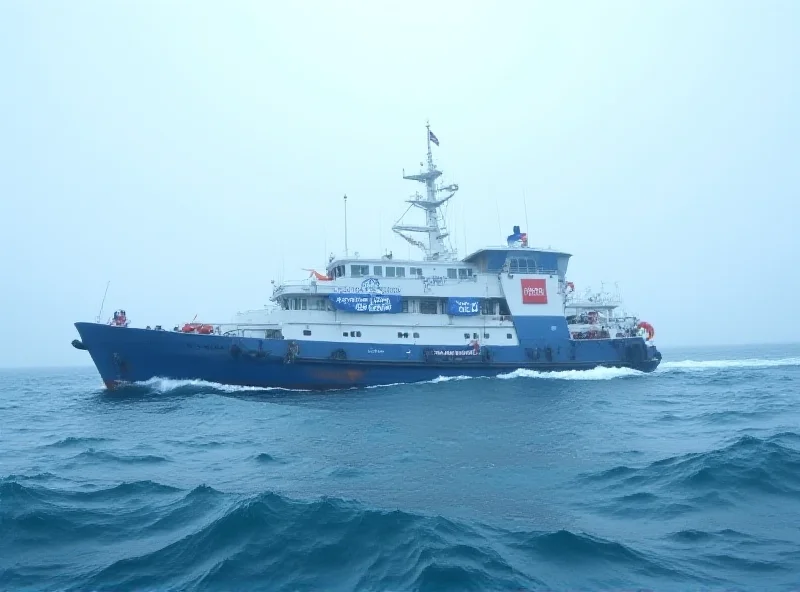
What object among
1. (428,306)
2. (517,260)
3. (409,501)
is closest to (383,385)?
(428,306)

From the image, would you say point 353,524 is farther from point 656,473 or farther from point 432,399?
point 432,399

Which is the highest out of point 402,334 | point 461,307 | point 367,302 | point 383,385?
point 367,302

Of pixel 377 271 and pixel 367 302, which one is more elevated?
pixel 377 271

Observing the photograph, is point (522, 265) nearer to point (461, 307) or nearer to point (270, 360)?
point (461, 307)

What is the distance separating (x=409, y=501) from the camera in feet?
25.2

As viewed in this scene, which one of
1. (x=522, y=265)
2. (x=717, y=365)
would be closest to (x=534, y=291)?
(x=522, y=265)

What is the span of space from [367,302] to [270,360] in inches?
195

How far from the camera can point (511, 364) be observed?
24.4 metres

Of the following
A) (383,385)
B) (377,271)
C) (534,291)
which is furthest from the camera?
(534,291)

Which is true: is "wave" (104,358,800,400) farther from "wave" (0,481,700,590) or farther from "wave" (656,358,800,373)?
"wave" (0,481,700,590)

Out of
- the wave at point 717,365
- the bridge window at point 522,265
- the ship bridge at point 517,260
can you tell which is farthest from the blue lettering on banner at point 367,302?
the wave at point 717,365

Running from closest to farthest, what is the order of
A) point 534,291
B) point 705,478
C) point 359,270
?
point 705,478
point 359,270
point 534,291

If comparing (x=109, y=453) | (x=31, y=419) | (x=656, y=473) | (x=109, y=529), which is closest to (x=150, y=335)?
(x=31, y=419)

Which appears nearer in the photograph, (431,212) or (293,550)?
(293,550)
